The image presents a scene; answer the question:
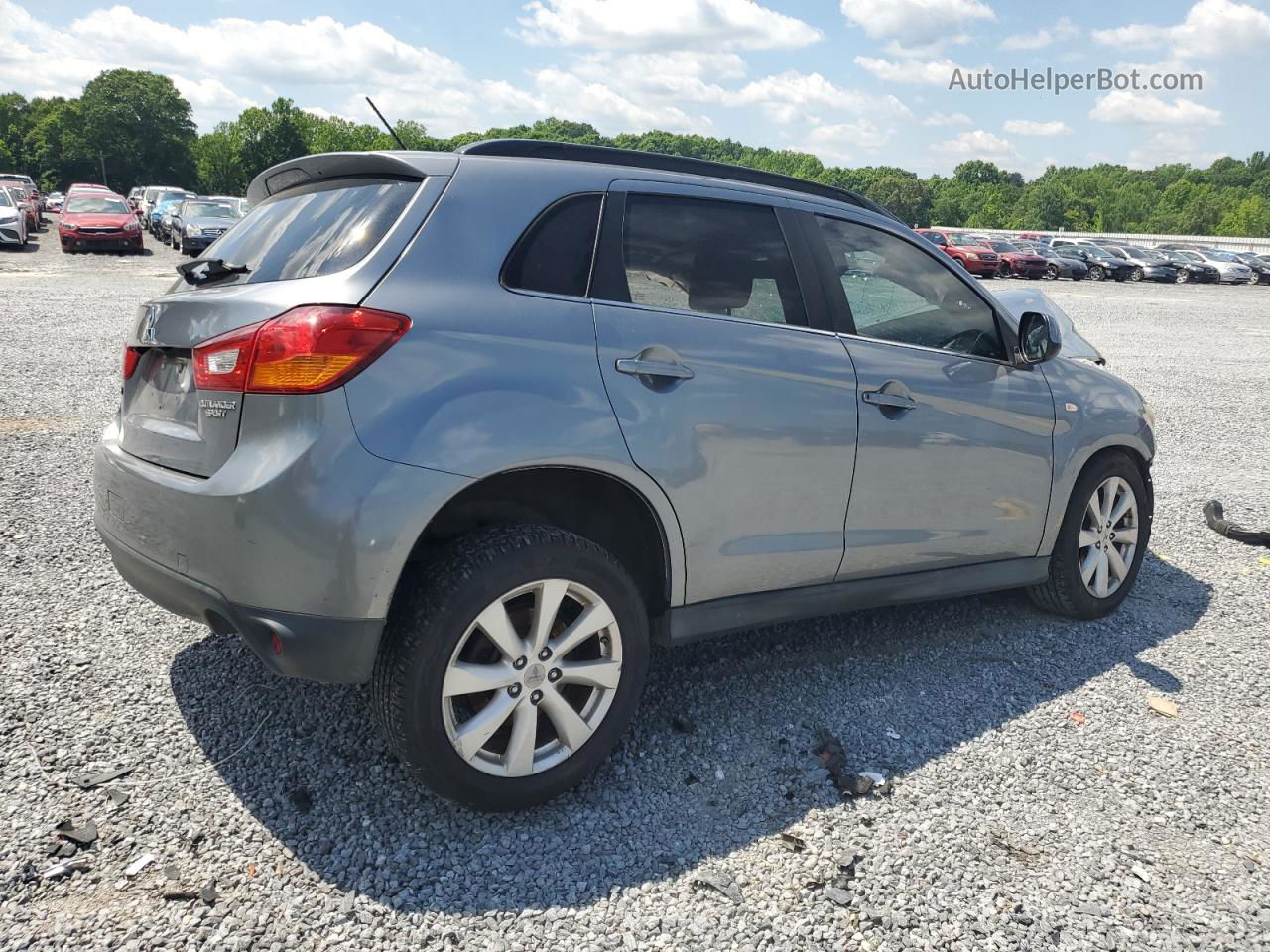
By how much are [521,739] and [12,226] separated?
27.9 meters

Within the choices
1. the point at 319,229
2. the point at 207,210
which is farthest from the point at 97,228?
the point at 319,229

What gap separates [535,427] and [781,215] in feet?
4.70

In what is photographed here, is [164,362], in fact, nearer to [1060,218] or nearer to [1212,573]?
[1212,573]

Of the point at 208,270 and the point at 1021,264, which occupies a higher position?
the point at 1021,264

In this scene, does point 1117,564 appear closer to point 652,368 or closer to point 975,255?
point 652,368

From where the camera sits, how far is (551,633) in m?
2.98

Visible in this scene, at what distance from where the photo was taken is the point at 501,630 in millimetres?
2760

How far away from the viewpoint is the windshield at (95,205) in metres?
26.5

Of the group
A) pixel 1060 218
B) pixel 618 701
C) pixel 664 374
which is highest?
pixel 1060 218

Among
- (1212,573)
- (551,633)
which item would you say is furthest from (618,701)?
(1212,573)

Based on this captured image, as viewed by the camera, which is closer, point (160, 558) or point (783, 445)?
point (160, 558)

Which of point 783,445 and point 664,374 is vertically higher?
point 664,374

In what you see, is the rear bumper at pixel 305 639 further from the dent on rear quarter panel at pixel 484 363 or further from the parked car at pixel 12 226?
the parked car at pixel 12 226

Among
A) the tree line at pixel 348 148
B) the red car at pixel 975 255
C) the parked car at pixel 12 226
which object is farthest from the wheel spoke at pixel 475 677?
the tree line at pixel 348 148
